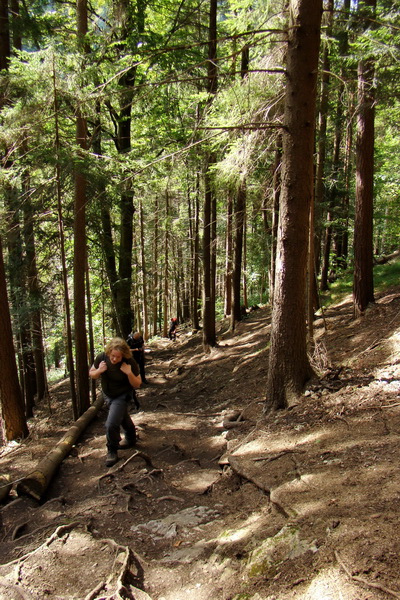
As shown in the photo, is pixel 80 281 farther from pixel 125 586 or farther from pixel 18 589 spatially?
pixel 125 586

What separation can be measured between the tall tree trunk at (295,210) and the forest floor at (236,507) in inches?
21.4

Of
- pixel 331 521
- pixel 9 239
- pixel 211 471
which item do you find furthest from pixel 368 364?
pixel 9 239

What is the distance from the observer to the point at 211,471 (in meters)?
5.45

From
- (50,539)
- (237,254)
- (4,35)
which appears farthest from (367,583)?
(4,35)

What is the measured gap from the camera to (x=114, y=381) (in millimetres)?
5965

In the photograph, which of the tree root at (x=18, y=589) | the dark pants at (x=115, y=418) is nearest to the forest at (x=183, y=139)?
the dark pants at (x=115, y=418)

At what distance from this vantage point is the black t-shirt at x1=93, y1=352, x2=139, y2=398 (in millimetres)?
5902

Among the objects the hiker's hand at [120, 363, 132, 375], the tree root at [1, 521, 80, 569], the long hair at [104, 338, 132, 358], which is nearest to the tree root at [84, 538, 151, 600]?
the tree root at [1, 521, 80, 569]

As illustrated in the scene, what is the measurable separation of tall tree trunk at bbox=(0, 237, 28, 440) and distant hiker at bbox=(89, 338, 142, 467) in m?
4.41

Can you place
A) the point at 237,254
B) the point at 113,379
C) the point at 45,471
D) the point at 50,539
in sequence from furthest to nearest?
the point at 237,254
the point at 113,379
the point at 45,471
the point at 50,539

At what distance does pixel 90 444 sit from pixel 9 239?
20.8 ft

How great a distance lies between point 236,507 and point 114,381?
2.69 meters

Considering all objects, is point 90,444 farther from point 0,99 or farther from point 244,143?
point 0,99

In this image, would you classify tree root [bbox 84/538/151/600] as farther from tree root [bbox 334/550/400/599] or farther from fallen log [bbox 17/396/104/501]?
fallen log [bbox 17/396/104/501]
